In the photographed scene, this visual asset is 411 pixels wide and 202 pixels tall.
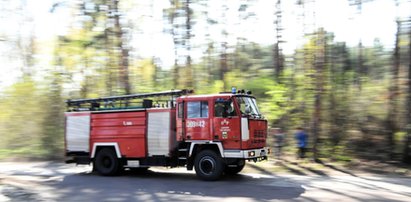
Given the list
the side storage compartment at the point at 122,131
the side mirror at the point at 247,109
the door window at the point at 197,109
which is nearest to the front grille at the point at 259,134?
the side mirror at the point at 247,109

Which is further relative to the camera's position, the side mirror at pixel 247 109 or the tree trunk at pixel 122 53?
the tree trunk at pixel 122 53

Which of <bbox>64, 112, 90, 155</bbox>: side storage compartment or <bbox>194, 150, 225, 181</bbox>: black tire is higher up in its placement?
<bbox>64, 112, 90, 155</bbox>: side storage compartment

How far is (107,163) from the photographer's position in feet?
47.2

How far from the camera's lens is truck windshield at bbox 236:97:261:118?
473 inches

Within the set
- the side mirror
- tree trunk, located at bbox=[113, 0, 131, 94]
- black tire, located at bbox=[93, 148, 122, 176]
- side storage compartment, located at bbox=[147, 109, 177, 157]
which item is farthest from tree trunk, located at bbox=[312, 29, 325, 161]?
tree trunk, located at bbox=[113, 0, 131, 94]

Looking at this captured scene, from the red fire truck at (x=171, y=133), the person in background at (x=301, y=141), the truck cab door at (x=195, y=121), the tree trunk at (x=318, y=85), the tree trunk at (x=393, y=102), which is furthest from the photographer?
the tree trunk at (x=318, y=85)

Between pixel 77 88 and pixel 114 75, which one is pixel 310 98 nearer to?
pixel 114 75

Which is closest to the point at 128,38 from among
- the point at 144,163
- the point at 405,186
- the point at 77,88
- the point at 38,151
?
the point at 77,88

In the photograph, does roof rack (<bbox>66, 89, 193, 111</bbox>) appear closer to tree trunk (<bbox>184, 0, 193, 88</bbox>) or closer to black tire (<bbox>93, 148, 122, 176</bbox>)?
black tire (<bbox>93, 148, 122, 176</bbox>)

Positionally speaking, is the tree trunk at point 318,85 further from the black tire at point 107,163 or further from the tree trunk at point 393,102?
the black tire at point 107,163

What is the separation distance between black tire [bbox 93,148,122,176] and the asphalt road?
0.33m

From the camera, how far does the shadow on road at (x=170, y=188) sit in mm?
9828

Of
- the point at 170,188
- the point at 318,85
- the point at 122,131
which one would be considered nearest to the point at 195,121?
the point at 170,188

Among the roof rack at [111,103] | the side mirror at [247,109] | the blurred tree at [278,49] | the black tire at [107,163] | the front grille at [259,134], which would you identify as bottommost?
the black tire at [107,163]
